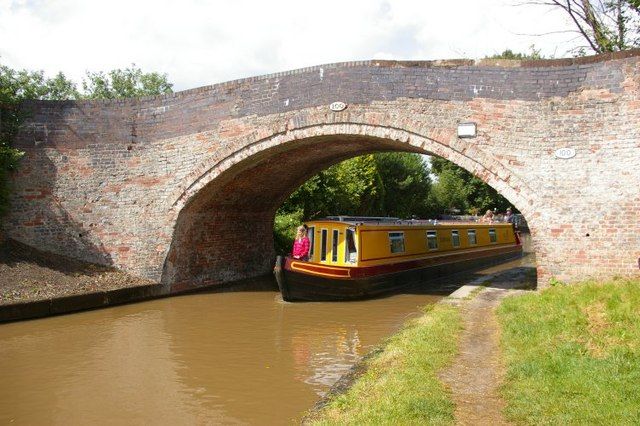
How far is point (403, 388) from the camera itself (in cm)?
408

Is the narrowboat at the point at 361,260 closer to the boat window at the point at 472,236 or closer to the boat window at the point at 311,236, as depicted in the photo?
the boat window at the point at 311,236

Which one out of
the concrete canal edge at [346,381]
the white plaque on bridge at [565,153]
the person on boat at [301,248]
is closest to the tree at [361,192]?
the person on boat at [301,248]

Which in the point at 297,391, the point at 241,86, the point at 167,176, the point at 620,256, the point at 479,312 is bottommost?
the point at 297,391

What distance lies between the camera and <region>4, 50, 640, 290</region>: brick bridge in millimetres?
7984

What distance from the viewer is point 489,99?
866 cm

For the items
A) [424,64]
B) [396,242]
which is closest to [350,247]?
[396,242]

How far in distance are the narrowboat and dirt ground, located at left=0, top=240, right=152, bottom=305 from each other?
2.94 m

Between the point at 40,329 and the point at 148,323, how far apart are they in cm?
149

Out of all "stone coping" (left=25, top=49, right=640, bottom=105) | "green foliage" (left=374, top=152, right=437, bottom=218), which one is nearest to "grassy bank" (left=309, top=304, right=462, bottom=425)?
"stone coping" (left=25, top=49, right=640, bottom=105)

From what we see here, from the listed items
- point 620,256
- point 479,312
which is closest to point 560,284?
point 620,256

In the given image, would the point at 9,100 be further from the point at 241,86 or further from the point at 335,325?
the point at 335,325

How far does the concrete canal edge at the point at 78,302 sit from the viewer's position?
8492 mm

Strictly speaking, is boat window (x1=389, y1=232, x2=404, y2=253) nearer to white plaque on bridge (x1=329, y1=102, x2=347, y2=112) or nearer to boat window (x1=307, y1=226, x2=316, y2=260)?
boat window (x1=307, y1=226, x2=316, y2=260)

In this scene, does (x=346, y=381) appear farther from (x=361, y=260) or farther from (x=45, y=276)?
(x=45, y=276)
